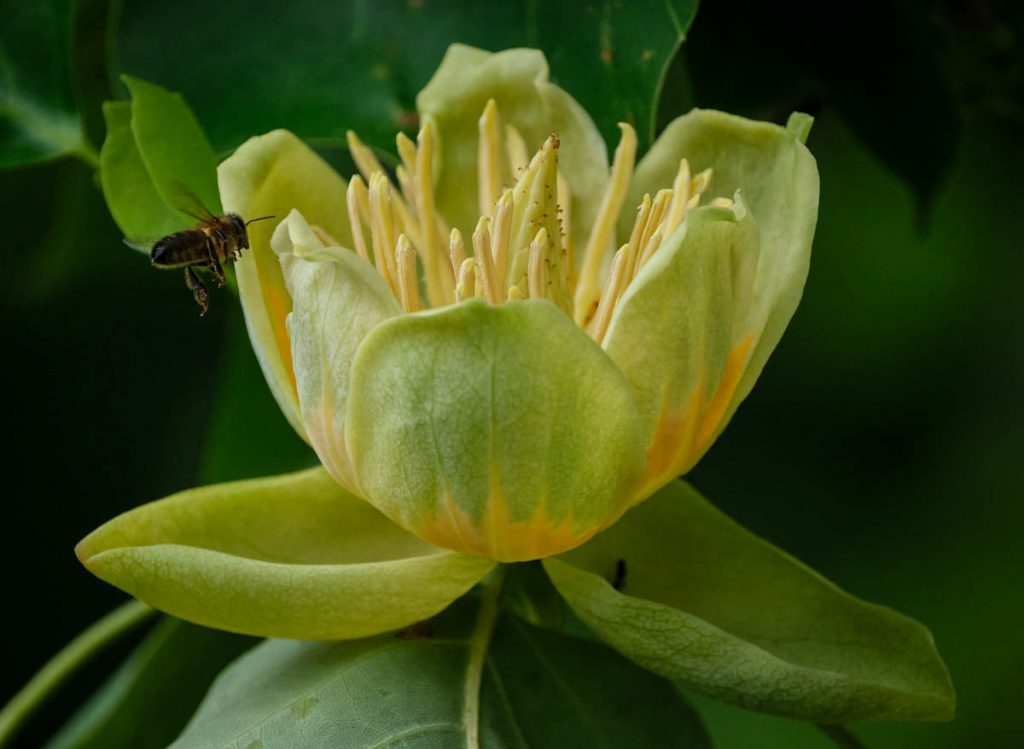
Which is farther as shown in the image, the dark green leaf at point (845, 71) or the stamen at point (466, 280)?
the dark green leaf at point (845, 71)

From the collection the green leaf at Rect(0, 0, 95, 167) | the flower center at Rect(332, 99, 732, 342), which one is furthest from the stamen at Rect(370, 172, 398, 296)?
the green leaf at Rect(0, 0, 95, 167)

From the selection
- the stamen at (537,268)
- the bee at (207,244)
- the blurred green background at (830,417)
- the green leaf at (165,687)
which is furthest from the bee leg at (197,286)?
the blurred green background at (830,417)

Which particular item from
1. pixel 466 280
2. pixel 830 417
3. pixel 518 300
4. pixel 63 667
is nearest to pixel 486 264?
pixel 466 280

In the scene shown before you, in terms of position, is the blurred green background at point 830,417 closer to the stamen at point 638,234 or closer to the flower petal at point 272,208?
the flower petal at point 272,208

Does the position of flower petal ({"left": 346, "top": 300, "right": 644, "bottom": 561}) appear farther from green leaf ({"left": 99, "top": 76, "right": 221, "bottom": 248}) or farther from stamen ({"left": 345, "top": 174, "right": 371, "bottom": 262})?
green leaf ({"left": 99, "top": 76, "right": 221, "bottom": 248})

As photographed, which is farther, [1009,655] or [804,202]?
[1009,655]

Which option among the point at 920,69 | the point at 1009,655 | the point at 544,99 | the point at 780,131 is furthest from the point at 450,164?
the point at 1009,655

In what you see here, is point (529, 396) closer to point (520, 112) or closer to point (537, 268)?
point (537, 268)

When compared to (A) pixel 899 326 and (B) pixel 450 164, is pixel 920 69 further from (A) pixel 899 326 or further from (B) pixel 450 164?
(A) pixel 899 326
